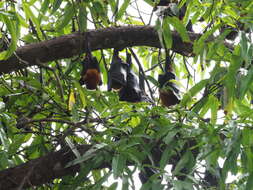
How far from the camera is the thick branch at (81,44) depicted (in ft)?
7.08

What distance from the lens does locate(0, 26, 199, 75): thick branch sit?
216 cm

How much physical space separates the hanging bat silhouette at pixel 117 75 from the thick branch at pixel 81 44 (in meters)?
0.26

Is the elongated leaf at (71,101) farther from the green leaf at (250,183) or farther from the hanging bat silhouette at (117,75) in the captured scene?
the green leaf at (250,183)

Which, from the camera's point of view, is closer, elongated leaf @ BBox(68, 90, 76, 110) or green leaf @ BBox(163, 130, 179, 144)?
green leaf @ BBox(163, 130, 179, 144)

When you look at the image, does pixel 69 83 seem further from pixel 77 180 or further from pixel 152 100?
pixel 77 180

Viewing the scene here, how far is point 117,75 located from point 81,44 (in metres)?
0.40

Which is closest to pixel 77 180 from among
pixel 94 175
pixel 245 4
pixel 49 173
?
pixel 49 173

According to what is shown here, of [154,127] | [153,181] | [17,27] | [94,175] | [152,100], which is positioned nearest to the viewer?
[153,181]

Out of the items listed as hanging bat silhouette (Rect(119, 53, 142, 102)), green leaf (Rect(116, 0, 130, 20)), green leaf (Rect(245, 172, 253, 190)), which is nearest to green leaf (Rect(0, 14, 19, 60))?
green leaf (Rect(116, 0, 130, 20))

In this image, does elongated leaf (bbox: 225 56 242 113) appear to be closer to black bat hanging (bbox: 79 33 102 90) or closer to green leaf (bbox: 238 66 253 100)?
green leaf (bbox: 238 66 253 100)

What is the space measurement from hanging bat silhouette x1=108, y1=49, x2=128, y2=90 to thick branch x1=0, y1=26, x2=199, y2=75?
Answer: 0.26 m

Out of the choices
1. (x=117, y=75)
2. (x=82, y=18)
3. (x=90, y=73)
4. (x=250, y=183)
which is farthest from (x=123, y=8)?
(x=250, y=183)

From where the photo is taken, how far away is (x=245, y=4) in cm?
170

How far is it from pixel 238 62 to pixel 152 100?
105 centimetres
